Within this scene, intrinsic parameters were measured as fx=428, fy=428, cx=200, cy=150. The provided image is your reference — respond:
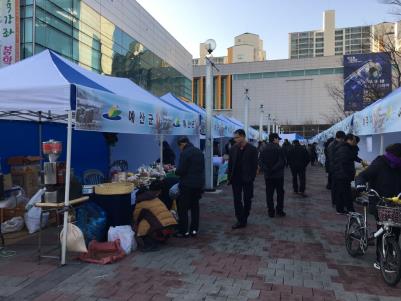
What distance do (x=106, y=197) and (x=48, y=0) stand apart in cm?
2056

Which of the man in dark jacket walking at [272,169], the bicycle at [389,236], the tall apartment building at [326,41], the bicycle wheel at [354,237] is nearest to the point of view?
the bicycle at [389,236]

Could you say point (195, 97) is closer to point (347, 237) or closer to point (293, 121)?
point (293, 121)

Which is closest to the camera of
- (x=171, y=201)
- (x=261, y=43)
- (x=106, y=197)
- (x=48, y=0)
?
(x=106, y=197)

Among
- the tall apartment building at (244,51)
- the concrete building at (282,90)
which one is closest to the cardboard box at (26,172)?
the concrete building at (282,90)

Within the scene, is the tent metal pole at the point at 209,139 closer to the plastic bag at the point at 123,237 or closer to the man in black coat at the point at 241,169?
the man in black coat at the point at 241,169

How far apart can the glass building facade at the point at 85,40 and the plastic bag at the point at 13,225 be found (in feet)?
55.2

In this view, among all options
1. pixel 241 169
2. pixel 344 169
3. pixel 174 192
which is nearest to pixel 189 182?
pixel 174 192

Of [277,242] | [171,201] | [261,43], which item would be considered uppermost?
[261,43]

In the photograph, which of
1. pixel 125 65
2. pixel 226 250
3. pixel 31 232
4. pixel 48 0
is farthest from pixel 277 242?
pixel 125 65

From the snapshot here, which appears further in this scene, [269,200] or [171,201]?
[269,200]

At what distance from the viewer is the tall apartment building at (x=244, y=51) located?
102 m

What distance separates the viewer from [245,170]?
7.85 metres

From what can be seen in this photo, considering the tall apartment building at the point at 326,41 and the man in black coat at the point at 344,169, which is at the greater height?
the tall apartment building at the point at 326,41

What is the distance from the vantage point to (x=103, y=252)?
5949mm
